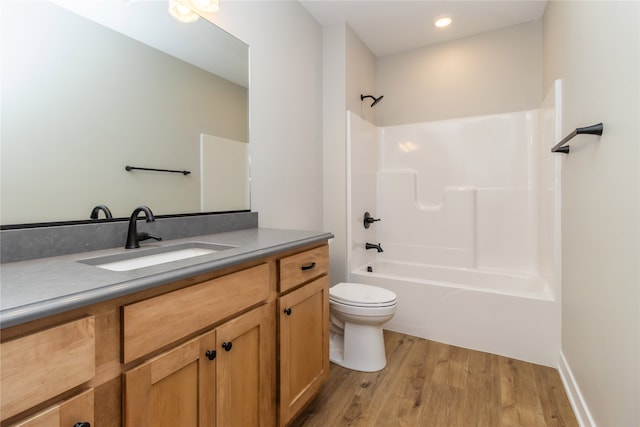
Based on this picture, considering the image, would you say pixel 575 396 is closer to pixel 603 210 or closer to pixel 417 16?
pixel 603 210

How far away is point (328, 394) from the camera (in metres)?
1.71

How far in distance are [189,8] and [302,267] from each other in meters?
1.40

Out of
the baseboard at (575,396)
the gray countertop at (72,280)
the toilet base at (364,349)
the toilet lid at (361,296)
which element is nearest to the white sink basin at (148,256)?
the gray countertop at (72,280)

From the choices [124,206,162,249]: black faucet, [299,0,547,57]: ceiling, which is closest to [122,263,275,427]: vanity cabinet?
[124,206,162,249]: black faucet

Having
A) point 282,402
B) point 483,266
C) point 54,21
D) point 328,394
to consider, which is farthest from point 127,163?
point 483,266

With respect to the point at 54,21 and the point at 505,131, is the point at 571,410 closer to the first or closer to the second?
the point at 505,131

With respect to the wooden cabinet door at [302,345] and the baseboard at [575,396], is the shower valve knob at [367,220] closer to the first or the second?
the wooden cabinet door at [302,345]

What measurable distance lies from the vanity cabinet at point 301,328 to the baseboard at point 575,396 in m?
1.20

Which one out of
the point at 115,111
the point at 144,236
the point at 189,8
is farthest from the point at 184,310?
the point at 189,8

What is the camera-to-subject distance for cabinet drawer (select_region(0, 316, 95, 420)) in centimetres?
54

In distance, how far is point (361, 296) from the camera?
6.60ft

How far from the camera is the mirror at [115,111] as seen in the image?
1.02 metres

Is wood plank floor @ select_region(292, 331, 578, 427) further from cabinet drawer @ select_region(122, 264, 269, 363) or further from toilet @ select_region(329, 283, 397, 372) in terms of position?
cabinet drawer @ select_region(122, 264, 269, 363)

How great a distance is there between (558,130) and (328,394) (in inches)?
84.3
